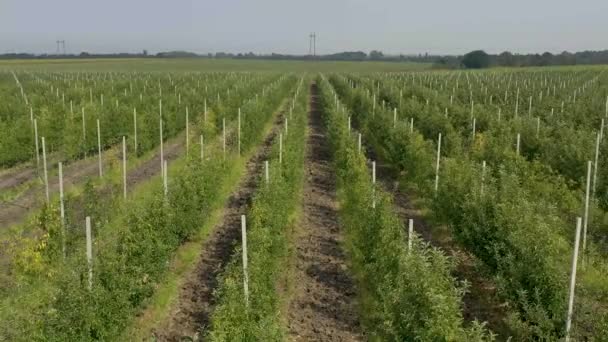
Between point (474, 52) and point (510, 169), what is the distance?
113460 mm

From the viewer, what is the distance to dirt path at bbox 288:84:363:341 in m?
9.56

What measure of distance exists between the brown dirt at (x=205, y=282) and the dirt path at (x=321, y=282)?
1.42 metres

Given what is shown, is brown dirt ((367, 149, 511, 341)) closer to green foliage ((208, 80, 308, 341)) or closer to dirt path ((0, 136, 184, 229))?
green foliage ((208, 80, 308, 341))

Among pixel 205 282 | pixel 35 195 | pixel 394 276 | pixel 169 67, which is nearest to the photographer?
pixel 394 276

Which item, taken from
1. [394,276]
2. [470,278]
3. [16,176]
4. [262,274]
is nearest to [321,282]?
[262,274]

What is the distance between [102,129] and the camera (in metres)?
23.4

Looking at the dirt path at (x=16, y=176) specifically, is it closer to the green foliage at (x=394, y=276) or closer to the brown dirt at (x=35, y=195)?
the brown dirt at (x=35, y=195)

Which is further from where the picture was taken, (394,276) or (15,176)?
(15,176)

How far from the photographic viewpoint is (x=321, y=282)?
11.3 metres

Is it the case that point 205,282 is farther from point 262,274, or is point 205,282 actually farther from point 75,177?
point 75,177

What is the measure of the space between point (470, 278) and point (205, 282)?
4.85 meters

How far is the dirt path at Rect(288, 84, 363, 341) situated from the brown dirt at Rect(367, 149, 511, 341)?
1879 millimetres

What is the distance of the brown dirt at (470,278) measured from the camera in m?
9.80

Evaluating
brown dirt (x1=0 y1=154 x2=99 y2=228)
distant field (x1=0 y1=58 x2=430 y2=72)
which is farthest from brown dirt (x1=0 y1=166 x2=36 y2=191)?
distant field (x1=0 y1=58 x2=430 y2=72)
